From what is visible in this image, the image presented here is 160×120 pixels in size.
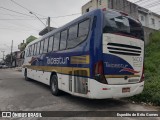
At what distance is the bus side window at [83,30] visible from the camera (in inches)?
272

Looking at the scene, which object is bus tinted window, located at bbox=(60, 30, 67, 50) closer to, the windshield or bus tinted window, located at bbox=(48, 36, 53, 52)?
bus tinted window, located at bbox=(48, 36, 53, 52)

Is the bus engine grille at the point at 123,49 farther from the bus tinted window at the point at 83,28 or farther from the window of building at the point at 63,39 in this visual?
the window of building at the point at 63,39

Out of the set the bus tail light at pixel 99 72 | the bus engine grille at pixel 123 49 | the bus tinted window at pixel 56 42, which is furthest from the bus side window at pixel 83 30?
the bus tinted window at pixel 56 42

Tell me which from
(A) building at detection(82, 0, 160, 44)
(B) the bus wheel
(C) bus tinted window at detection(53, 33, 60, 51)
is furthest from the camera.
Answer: (A) building at detection(82, 0, 160, 44)

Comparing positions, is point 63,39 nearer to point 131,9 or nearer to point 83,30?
point 83,30

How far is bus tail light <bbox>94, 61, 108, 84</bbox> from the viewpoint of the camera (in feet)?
20.5

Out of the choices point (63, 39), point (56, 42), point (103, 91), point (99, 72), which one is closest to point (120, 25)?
point (99, 72)

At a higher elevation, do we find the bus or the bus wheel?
the bus

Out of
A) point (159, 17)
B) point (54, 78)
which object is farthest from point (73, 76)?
point (159, 17)

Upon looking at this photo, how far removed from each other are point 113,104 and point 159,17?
3373 centimetres

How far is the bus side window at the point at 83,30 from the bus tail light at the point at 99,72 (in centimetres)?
121

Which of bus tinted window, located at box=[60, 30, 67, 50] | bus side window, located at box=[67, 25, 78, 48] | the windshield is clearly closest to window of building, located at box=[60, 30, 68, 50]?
bus tinted window, located at box=[60, 30, 67, 50]

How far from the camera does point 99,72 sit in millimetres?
6254

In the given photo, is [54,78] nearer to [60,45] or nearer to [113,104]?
[60,45]
